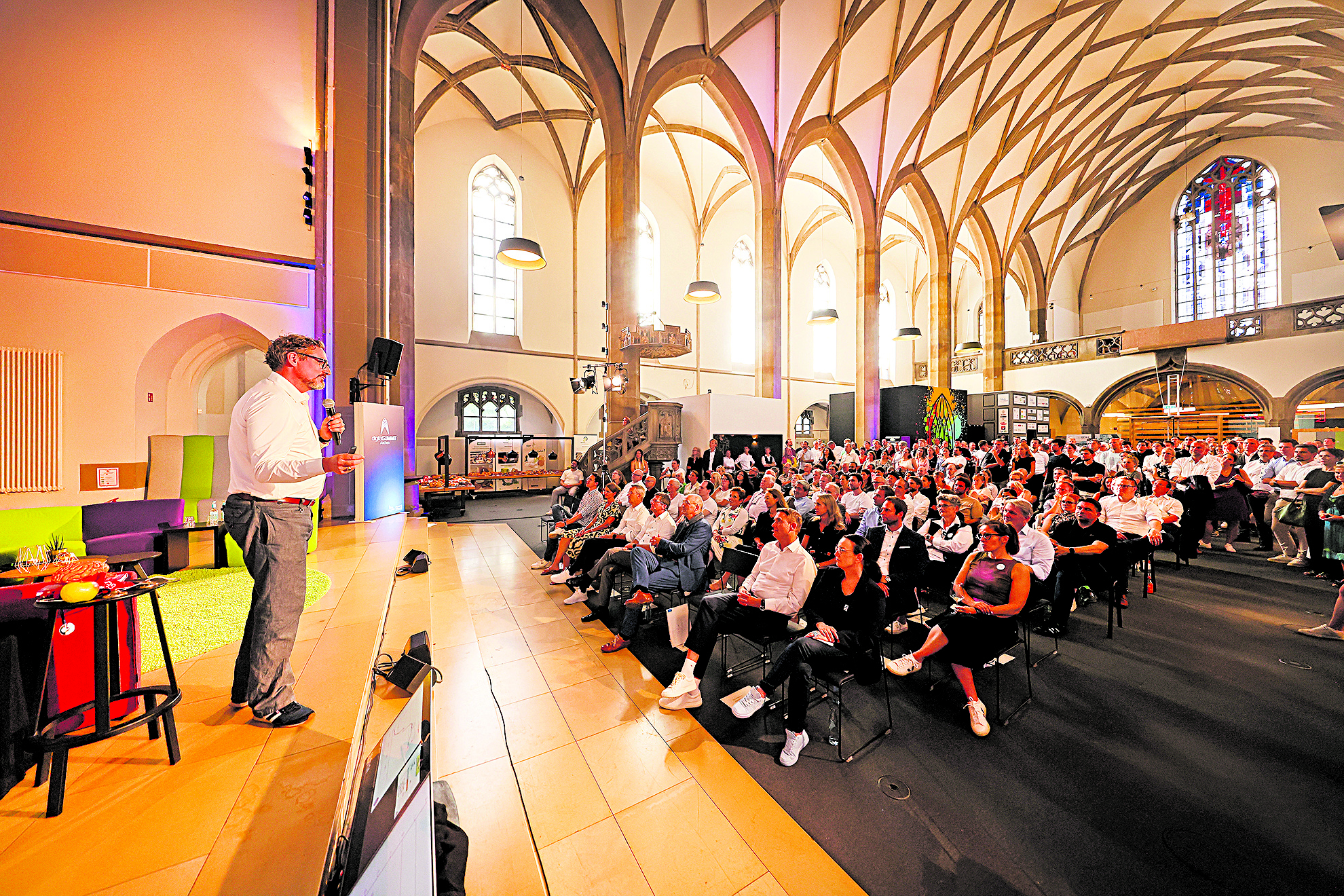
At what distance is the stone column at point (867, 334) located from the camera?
1502 cm

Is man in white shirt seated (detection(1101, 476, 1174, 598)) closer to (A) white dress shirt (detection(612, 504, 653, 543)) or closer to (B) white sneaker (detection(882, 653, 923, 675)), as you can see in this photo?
(B) white sneaker (detection(882, 653, 923, 675))

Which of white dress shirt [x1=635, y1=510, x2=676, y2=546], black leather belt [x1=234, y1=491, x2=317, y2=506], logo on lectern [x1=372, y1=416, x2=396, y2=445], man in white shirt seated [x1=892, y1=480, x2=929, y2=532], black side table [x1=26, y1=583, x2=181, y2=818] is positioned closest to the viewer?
black side table [x1=26, y1=583, x2=181, y2=818]

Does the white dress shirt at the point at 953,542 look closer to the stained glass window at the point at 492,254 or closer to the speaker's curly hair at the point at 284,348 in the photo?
the speaker's curly hair at the point at 284,348

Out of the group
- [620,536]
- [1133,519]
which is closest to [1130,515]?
[1133,519]

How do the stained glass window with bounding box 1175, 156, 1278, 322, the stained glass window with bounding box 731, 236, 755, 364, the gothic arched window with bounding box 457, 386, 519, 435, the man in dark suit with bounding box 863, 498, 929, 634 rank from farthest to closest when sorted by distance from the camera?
the stained glass window with bounding box 731, 236, 755, 364 < the stained glass window with bounding box 1175, 156, 1278, 322 < the gothic arched window with bounding box 457, 386, 519, 435 < the man in dark suit with bounding box 863, 498, 929, 634

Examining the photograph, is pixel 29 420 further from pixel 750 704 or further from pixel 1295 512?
pixel 1295 512

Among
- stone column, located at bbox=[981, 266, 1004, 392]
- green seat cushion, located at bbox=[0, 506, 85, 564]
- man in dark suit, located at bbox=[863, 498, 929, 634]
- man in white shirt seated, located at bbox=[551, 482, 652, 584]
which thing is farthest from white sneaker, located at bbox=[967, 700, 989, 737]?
stone column, located at bbox=[981, 266, 1004, 392]

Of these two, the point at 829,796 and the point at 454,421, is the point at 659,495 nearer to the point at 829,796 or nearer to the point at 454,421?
the point at 829,796

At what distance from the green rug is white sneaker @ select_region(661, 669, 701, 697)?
6.84 feet

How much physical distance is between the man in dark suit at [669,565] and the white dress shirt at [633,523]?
0.40 m

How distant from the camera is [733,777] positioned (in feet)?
7.72

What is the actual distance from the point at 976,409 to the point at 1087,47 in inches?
444

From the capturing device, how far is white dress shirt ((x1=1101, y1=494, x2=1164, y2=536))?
196 inches

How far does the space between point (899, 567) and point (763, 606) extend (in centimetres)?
135
